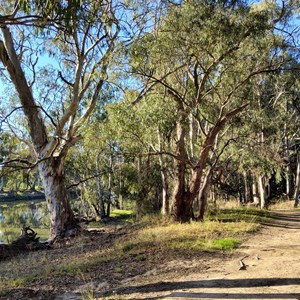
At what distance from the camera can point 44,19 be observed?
571cm

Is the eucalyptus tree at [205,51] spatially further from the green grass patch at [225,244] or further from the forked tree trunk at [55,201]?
the forked tree trunk at [55,201]

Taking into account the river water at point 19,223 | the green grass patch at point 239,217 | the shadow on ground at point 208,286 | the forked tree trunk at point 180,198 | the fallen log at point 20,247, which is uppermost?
the forked tree trunk at point 180,198

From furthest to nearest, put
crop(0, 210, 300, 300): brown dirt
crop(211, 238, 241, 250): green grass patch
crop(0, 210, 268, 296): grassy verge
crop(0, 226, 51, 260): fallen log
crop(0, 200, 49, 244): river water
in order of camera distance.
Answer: crop(0, 200, 49, 244): river water
crop(0, 226, 51, 260): fallen log
crop(211, 238, 241, 250): green grass patch
crop(0, 210, 268, 296): grassy verge
crop(0, 210, 300, 300): brown dirt

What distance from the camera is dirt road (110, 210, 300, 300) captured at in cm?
463

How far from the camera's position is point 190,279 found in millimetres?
5375

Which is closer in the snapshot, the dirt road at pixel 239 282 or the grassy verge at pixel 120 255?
the dirt road at pixel 239 282

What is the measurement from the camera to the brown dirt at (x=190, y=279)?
4.76 metres

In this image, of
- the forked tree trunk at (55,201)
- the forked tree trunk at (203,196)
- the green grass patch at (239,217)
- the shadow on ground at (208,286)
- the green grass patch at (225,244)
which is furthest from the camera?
the forked tree trunk at (55,201)

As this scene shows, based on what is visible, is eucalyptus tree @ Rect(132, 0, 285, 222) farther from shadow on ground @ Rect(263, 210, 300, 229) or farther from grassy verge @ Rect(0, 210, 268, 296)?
shadow on ground @ Rect(263, 210, 300, 229)

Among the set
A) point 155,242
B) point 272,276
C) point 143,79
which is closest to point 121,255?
point 155,242

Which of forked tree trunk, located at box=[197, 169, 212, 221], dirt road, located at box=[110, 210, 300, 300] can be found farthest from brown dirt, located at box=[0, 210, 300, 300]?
forked tree trunk, located at box=[197, 169, 212, 221]

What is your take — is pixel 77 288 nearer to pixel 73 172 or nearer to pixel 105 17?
pixel 105 17

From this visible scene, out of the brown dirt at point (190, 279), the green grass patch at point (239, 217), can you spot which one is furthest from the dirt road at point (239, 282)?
the green grass patch at point (239, 217)

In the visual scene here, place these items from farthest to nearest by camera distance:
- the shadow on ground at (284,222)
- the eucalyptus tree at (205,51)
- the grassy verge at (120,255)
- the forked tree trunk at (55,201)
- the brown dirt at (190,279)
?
the forked tree trunk at (55,201), the shadow on ground at (284,222), the eucalyptus tree at (205,51), the grassy verge at (120,255), the brown dirt at (190,279)
